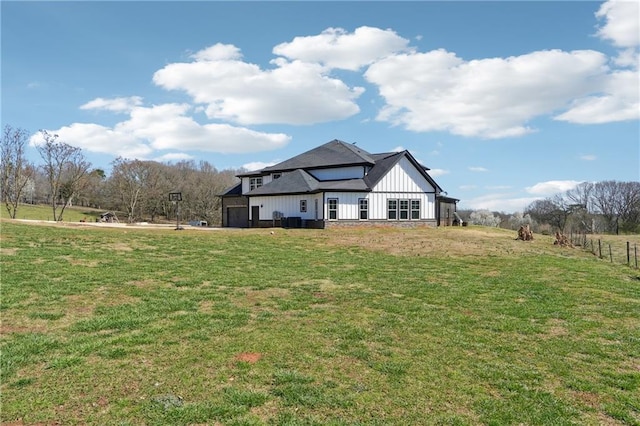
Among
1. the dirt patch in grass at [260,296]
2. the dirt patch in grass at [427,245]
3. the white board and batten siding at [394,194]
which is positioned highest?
the white board and batten siding at [394,194]

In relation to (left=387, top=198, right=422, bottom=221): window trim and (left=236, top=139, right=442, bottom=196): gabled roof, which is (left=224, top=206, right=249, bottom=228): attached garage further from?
(left=387, top=198, right=422, bottom=221): window trim

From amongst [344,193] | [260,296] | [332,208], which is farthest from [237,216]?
[260,296]

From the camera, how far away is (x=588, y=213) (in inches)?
2244

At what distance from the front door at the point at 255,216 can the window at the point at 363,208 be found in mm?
8945

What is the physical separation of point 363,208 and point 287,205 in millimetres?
6146

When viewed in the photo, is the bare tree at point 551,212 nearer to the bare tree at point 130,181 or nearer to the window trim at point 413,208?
the window trim at point 413,208

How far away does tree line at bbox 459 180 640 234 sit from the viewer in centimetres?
5234

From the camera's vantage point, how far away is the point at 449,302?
30.6 ft

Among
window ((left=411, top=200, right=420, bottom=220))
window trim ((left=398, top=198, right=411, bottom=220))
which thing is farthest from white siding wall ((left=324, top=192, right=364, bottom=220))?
window ((left=411, top=200, right=420, bottom=220))

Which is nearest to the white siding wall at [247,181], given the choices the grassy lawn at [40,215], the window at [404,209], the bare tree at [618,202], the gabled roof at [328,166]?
the gabled roof at [328,166]

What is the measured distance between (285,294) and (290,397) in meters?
5.17

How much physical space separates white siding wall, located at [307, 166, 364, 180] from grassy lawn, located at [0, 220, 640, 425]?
21702 millimetres

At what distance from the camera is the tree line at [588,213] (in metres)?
52.3

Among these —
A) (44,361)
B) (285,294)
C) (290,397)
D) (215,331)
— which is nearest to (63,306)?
(44,361)
